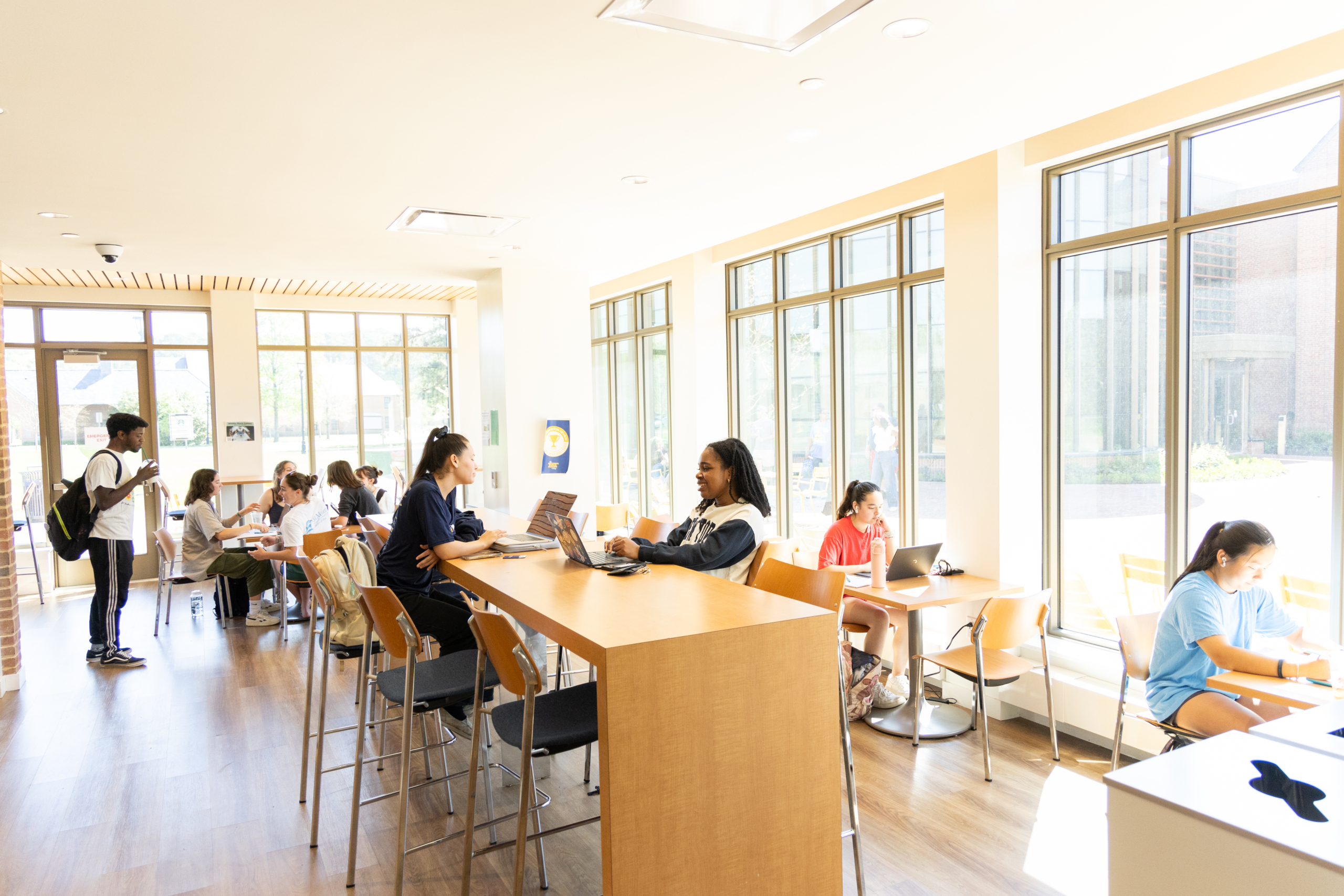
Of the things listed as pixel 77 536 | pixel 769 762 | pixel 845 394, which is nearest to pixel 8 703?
pixel 77 536

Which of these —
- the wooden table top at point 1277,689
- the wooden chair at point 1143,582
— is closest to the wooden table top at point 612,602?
the wooden table top at point 1277,689

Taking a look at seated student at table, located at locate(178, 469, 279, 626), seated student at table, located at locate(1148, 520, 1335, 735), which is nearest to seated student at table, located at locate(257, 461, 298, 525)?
seated student at table, located at locate(178, 469, 279, 626)

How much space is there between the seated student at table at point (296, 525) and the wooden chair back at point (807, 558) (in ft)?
12.6

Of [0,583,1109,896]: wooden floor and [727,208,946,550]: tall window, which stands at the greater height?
[727,208,946,550]: tall window

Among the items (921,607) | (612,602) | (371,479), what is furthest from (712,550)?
(371,479)

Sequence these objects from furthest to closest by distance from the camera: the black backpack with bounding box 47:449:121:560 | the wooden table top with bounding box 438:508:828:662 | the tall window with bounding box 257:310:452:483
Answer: the tall window with bounding box 257:310:452:483, the black backpack with bounding box 47:449:121:560, the wooden table top with bounding box 438:508:828:662

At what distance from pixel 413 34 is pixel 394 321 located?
8668 millimetres

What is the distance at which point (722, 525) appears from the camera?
11.4 feet

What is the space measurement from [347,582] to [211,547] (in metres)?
4.30

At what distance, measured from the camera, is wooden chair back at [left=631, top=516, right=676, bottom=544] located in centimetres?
482

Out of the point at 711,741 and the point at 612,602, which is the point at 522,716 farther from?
the point at 711,741

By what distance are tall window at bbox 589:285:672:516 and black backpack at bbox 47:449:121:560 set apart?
432cm

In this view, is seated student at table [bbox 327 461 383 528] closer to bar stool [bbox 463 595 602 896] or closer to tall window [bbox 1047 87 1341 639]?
bar stool [bbox 463 595 602 896]

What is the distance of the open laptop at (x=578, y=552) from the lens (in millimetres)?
3168
